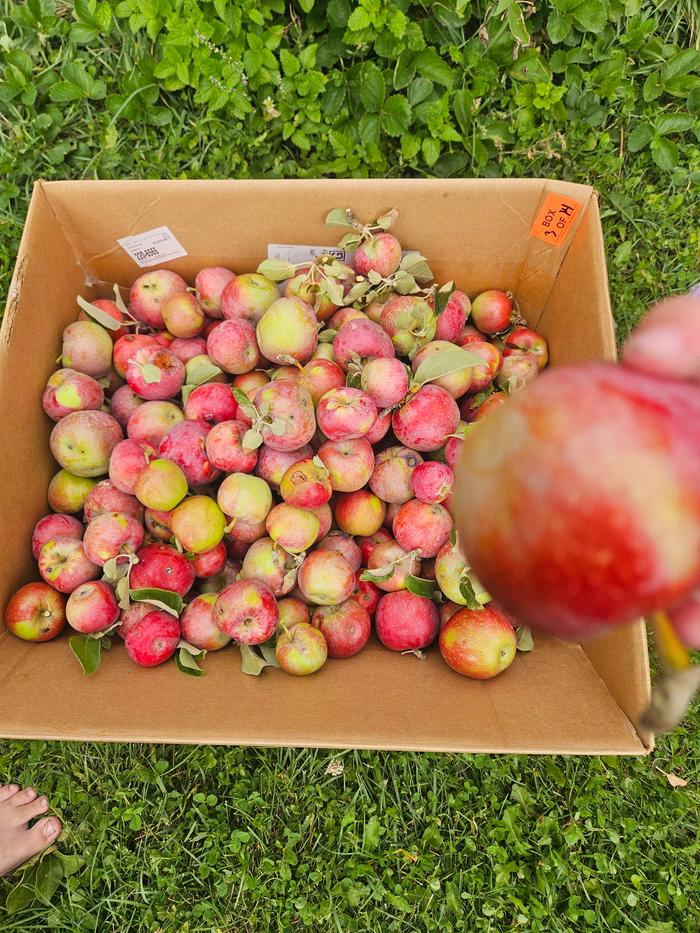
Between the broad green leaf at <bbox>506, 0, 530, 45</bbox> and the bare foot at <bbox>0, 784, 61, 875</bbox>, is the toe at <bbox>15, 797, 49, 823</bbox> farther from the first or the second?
the broad green leaf at <bbox>506, 0, 530, 45</bbox>

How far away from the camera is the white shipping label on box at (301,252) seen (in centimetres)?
227

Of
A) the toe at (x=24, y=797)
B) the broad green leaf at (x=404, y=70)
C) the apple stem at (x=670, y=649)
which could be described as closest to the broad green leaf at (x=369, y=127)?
the broad green leaf at (x=404, y=70)

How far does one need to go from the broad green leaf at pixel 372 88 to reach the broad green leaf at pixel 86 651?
2.13 metres

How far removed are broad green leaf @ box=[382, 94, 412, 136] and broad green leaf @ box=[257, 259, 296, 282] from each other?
68 cm

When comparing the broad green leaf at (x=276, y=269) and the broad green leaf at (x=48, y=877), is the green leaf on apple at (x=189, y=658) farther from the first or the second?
the broad green leaf at (x=276, y=269)

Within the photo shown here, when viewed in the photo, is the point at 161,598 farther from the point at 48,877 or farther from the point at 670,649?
the point at 670,649

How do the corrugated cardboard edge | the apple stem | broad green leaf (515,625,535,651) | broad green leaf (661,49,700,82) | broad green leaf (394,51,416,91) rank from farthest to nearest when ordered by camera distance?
broad green leaf (661,49,700,82) < broad green leaf (394,51,416,91) < the corrugated cardboard edge < broad green leaf (515,625,535,651) < the apple stem

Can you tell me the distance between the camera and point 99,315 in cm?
225

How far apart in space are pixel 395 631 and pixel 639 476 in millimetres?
1283

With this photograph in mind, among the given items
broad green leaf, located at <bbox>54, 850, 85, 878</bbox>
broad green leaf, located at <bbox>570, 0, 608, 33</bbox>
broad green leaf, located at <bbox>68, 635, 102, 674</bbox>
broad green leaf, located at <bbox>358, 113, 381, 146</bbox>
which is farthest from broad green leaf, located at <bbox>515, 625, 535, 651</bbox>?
broad green leaf, located at <bbox>570, 0, 608, 33</bbox>

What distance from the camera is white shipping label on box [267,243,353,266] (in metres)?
2.27

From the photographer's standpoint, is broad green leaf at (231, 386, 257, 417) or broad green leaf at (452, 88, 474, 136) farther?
broad green leaf at (452, 88, 474, 136)

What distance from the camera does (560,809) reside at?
217 centimetres

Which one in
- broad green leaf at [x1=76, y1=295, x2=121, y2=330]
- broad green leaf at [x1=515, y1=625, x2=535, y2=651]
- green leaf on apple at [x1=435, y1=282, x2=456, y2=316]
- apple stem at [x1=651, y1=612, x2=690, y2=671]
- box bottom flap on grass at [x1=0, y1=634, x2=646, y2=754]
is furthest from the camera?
broad green leaf at [x1=76, y1=295, x2=121, y2=330]
